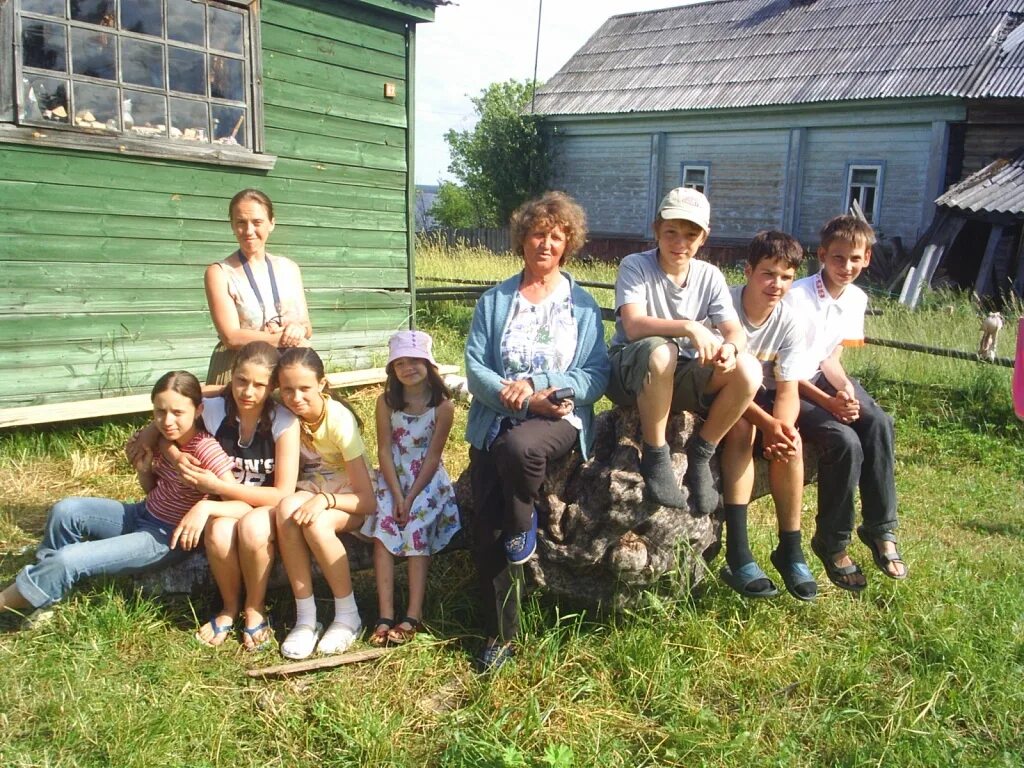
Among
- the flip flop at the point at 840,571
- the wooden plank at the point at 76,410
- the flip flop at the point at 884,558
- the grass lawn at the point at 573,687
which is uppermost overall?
the wooden plank at the point at 76,410

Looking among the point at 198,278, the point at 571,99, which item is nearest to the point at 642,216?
the point at 571,99

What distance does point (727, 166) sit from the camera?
63.9 ft

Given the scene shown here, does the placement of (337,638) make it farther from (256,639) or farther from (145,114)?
(145,114)

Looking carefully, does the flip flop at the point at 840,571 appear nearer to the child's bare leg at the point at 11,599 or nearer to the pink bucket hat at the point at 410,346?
the pink bucket hat at the point at 410,346

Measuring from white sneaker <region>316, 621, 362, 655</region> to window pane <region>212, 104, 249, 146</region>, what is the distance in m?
4.49

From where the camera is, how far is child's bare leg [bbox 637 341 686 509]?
3098mm

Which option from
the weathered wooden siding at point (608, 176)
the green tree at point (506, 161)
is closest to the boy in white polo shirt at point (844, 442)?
the weathered wooden siding at point (608, 176)

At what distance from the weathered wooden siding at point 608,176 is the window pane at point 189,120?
15601 millimetres

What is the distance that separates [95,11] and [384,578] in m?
4.59

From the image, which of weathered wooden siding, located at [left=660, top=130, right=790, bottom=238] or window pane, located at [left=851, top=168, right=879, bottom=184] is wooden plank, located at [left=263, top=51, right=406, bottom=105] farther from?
weathered wooden siding, located at [left=660, top=130, right=790, bottom=238]

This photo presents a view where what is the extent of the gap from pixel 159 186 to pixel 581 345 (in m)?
4.25

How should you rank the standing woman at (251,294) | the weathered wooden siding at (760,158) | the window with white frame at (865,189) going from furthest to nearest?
the window with white frame at (865,189) → the weathered wooden siding at (760,158) → the standing woman at (251,294)

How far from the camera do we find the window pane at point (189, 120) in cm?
621

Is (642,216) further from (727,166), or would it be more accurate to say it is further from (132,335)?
(132,335)
